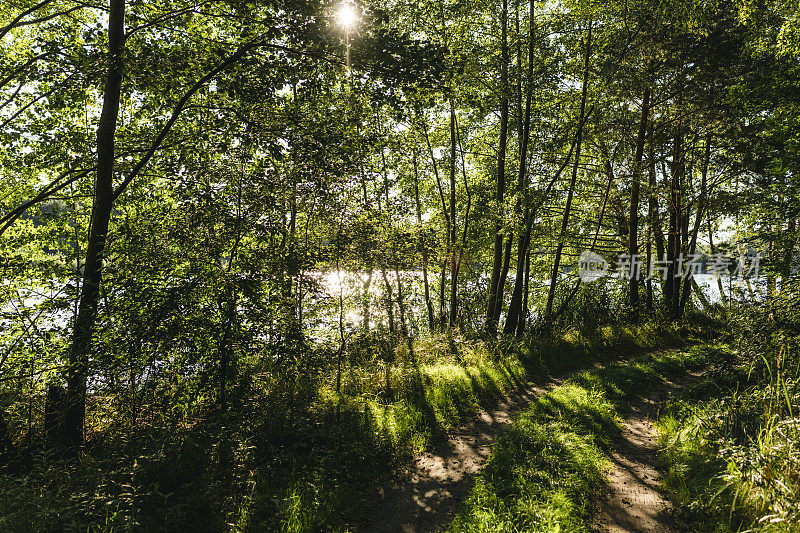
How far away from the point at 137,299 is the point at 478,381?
6.62 m

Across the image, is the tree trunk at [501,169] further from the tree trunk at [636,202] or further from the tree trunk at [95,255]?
the tree trunk at [95,255]

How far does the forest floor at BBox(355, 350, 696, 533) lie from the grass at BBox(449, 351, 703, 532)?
16 cm

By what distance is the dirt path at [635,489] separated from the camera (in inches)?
154

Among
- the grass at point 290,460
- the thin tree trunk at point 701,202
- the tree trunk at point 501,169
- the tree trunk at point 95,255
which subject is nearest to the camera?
the grass at point 290,460

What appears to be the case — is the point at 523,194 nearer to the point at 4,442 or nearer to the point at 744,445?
the point at 744,445

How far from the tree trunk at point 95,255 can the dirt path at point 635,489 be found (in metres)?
6.26

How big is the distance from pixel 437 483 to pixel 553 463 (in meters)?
1.53

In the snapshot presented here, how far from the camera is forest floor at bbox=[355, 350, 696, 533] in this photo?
412cm

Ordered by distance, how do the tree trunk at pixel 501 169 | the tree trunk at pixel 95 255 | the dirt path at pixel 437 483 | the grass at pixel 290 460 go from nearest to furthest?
the grass at pixel 290 460, the dirt path at pixel 437 483, the tree trunk at pixel 95 255, the tree trunk at pixel 501 169

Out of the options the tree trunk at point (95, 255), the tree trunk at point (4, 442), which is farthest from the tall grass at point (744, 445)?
the tree trunk at point (4, 442)

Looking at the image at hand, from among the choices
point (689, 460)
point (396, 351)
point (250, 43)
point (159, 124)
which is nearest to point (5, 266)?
point (159, 124)

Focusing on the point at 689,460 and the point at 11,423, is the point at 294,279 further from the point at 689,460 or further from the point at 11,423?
the point at 689,460

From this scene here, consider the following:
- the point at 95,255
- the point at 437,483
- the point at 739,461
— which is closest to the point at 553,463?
the point at 437,483

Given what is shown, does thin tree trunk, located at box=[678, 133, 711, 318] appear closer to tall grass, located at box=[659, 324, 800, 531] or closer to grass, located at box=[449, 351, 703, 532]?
grass, located at box=[449, 351, 703, 532]
